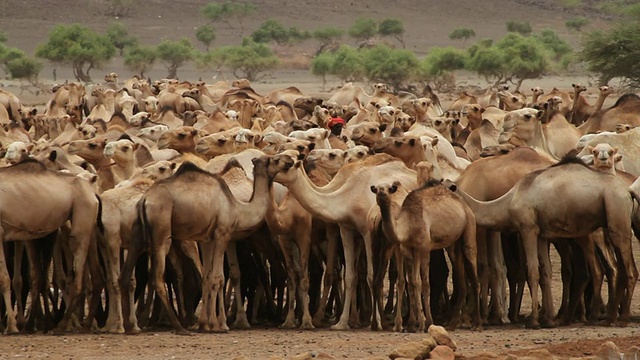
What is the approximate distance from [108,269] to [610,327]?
150 inches

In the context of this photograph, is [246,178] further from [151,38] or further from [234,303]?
[151,38]

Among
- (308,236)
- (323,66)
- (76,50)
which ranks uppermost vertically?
(76,50)

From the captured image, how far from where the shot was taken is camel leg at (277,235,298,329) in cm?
1181

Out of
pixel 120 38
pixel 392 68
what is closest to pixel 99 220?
pixel 392 68

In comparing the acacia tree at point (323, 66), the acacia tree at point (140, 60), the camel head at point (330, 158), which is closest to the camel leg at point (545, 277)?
the camel head at point (330, 158)

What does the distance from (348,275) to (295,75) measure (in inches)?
2115

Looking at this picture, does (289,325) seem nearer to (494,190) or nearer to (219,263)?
(219,263)

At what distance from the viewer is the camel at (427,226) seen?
1095 cm

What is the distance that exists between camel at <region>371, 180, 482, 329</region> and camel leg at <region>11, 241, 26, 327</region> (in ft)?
9.11

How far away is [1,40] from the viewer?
215 ft

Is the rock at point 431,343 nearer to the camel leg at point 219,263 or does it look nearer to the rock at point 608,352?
the rock at point 608,352

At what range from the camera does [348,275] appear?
38.5 feet

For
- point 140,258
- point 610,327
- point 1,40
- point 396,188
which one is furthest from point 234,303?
point 1,40

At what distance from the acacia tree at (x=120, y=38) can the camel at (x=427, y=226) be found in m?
55.0
